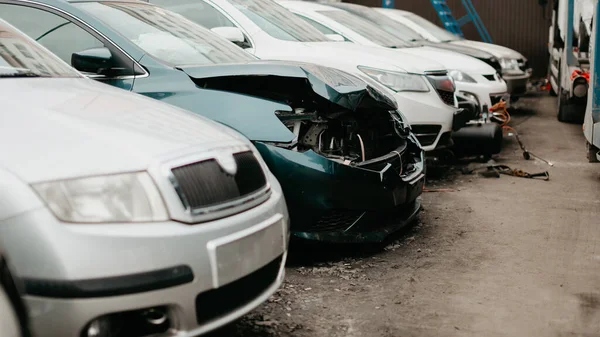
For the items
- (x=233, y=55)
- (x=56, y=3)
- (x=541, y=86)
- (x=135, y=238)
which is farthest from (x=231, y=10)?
(x=541, y=86)

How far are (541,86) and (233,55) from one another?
45.8 ft

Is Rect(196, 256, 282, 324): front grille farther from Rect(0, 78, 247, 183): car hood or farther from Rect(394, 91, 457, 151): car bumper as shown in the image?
Rect(394, 91, 457, 151): car bumper

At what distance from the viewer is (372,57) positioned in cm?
700

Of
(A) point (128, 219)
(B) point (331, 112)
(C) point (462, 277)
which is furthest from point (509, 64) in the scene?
(A) point (128, 219)

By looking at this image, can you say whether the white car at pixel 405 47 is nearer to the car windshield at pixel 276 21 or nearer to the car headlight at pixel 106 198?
the car windshield at pixel 276 21

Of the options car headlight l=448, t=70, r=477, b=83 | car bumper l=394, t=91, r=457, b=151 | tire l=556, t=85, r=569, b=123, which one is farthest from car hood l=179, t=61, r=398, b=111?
tire l=556, t=85, r=569, b=123

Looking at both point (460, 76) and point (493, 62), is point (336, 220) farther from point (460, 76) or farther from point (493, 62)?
point (493, 62)

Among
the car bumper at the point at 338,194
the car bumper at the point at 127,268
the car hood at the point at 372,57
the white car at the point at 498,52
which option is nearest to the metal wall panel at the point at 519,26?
the white car at the point at 498,52

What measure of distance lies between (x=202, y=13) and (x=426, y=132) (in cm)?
222

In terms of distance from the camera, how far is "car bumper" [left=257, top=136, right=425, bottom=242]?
4195 millimetres

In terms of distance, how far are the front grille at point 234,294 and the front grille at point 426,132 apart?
3.91 meters

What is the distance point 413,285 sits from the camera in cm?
420

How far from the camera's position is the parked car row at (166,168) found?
2.49m

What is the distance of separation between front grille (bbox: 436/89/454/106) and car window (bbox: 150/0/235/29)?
2.07 metres
